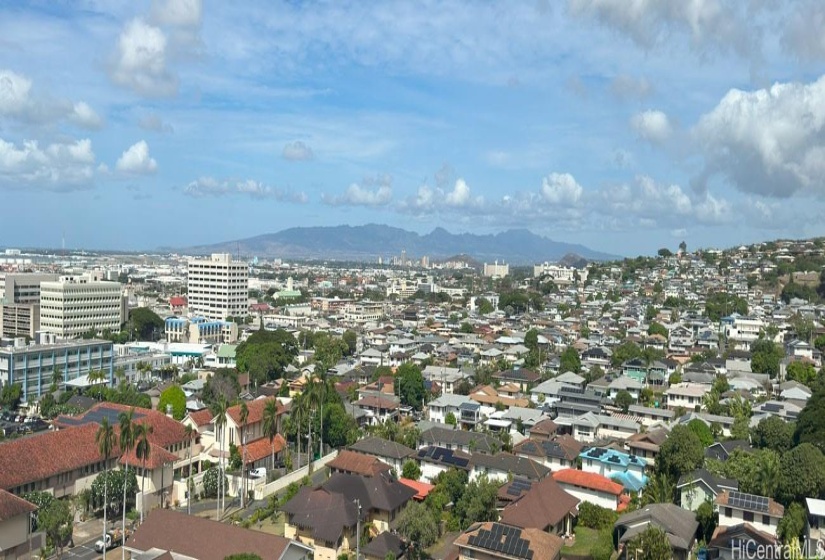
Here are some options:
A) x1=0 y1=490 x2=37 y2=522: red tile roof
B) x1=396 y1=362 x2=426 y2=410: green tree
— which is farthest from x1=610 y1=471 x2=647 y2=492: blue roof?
x1=0 y1=490 x2=37 y2=522: red tile roof

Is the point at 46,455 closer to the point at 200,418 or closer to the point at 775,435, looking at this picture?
the point at 200,418

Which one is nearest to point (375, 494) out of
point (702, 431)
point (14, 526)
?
point (14, 526)

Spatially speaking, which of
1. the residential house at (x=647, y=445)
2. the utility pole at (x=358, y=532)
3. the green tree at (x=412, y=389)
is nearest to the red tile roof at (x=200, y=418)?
the utility pole at (x=358, y=532)

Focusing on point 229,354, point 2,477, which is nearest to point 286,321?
point 229,354

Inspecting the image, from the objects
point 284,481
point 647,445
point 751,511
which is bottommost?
point 284,481

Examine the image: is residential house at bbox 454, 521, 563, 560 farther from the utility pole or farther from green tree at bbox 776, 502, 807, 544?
green tree at bbox 776, 502, 807, 544

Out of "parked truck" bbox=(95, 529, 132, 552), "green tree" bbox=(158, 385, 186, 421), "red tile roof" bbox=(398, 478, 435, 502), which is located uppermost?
"green tree" bbox=(158, 385, 186, 421)

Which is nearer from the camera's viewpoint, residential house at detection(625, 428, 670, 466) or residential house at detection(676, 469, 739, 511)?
residential house at detection(676, 469, 739, 511)

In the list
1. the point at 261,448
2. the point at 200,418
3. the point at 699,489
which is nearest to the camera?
the point at 699,489
